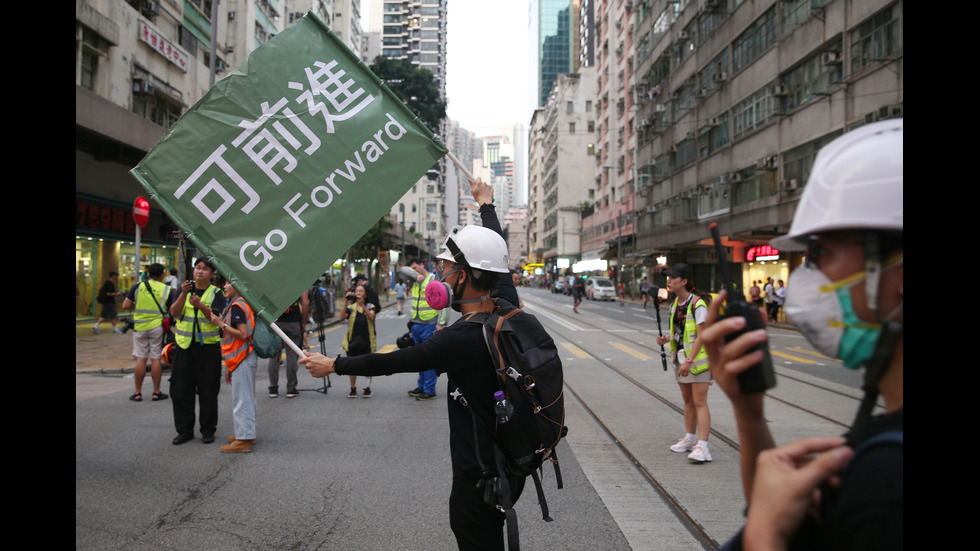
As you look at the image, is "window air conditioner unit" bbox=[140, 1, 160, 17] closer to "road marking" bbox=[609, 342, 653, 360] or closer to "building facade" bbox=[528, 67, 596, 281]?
"road marking" bbox=[609, 342, 653, 360]

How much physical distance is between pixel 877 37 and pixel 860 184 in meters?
22.6

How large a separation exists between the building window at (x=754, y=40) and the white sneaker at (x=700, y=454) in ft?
83.8

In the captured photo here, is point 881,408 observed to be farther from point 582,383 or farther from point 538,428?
point 582,383

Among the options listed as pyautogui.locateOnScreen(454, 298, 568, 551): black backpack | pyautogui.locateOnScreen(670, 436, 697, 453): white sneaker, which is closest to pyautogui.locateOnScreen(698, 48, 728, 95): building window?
pyautogui.locateOnScreen(670, 436, 697, 453): white sneaker

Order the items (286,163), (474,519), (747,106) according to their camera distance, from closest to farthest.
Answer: (474,519) < (286,163) < (747,106)

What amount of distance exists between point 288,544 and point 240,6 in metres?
36.1

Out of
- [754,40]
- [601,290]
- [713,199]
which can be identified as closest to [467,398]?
Answer: [754,40]

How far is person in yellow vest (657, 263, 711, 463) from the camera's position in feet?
18.0

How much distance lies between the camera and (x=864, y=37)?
64.4 feet

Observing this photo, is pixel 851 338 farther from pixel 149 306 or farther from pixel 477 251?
pixel 149 306

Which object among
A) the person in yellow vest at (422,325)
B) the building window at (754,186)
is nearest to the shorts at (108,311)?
the person in yellow vest at (422,325)

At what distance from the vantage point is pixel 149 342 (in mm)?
8164

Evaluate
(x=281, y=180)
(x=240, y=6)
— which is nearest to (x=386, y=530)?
(x=281, y=180)
